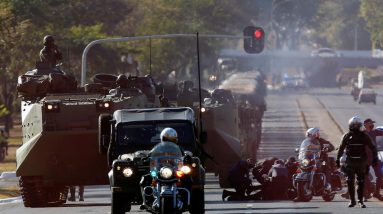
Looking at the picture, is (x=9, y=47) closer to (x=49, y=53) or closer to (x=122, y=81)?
(x=49, y=53)

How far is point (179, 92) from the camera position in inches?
1699

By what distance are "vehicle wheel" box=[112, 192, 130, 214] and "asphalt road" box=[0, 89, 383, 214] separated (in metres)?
4.36

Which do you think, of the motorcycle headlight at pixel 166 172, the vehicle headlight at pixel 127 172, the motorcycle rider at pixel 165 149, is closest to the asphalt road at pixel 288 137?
the vehicle headlight at pixel 127 172

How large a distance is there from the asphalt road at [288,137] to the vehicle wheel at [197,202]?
4.13 metres

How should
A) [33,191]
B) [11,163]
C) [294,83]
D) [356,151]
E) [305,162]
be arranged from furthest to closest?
[294,83]
[11,163]
[33,191]
[305,162]
[356,151]

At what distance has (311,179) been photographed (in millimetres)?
32781

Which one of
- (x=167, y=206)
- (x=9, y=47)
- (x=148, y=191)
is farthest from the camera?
(x=9, y=47)

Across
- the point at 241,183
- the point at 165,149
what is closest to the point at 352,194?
the point at 241,183

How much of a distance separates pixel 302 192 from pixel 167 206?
31.5 ft

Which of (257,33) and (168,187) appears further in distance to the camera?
(257,33)

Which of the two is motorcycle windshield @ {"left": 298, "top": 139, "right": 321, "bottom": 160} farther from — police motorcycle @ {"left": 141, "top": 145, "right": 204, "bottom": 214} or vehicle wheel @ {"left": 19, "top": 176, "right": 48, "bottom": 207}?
police motorcycle @ {"left": 141, "top": 145, "right": 204, "bottom": 214}

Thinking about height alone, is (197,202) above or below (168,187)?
below

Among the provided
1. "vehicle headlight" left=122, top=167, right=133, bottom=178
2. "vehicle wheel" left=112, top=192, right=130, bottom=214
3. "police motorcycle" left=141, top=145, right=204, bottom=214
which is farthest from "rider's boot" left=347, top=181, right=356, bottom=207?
"vehicle headlight" left=122, top=167, right=133, bottom=178

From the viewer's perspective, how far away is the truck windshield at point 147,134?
27.7m
